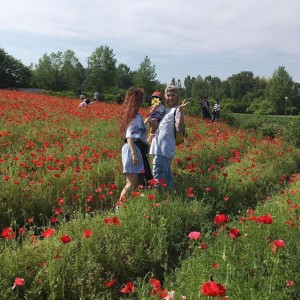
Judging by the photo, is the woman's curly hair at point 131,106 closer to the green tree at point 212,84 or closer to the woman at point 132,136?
the woman at point 132,136

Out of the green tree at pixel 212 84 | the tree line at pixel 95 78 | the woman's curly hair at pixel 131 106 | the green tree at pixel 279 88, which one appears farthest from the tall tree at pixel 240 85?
the woman's curly hair at pixel 131 106

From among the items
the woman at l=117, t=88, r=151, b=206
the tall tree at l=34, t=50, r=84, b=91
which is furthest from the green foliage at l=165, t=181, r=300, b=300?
the tall tree at l=34, t=50, r=84, b=91

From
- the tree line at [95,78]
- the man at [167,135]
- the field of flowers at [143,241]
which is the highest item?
the tree line at [95,78]

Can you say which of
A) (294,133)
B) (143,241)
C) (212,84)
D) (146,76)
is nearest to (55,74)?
(146,76)

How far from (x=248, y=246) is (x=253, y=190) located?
10.7ft

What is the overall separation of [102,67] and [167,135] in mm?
49952

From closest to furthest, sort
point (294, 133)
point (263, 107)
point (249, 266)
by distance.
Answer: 1. point (249, 266)
2. point (294, 133)
3. point (263, 107)

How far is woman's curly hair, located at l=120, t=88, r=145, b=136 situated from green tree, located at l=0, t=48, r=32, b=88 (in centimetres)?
5325

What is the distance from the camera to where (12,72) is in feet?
187

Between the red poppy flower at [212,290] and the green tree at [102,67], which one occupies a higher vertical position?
the green tree at [102,67]

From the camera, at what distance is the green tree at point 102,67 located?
52.6 m

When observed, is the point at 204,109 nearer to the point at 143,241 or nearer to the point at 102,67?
the point at 143,241

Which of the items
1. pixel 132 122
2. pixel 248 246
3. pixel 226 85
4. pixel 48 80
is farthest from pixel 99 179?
pixel 226 85

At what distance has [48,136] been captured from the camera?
8.70m
